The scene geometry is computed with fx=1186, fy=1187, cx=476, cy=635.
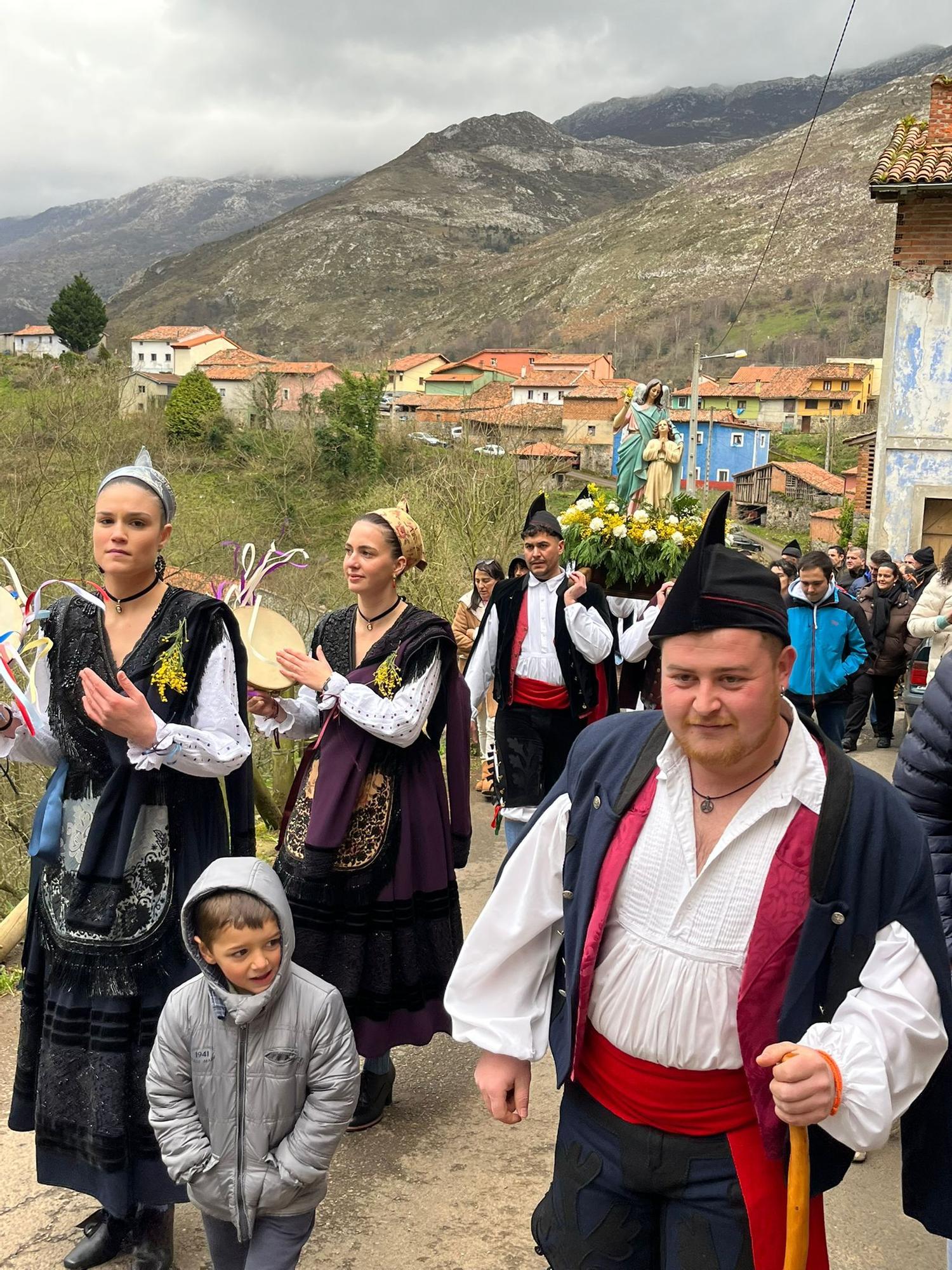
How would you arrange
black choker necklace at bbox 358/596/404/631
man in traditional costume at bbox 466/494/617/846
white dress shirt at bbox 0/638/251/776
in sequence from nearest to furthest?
white dress shirt at bbox 0/638/251/776 < black choker necklace at bbox 358/596/404/631 < man in traditional costume at bbox 466/494/617/846

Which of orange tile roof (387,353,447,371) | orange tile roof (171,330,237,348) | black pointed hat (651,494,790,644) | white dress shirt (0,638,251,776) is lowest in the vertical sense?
white dress shirt (0,638,251,776)

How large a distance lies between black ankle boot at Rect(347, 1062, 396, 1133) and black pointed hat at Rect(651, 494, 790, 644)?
2.66 metres

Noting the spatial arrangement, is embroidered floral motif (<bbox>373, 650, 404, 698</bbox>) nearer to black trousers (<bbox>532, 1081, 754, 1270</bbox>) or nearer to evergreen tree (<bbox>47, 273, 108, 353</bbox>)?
black trousers (<bbox>532, 1081, 754, 1270</bbox>)

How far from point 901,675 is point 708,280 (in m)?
104

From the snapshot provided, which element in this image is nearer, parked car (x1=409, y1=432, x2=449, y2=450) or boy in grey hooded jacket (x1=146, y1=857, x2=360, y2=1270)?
boy in grey hooded jacket (x1=146, y1=857, x2=360, y2=1270)

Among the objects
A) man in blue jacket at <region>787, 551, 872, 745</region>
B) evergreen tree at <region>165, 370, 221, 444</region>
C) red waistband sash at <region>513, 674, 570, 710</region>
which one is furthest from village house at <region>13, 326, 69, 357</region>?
red waistband sash at <region>513, 674, 570, 710</region>

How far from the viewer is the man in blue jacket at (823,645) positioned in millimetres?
8078

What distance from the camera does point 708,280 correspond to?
109 metres

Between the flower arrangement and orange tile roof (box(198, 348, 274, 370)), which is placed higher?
orange tile roof (box(198, 348, 274, 370))

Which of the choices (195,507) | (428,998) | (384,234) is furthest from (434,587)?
(384,234)

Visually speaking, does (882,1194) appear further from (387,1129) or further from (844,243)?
(844,243)

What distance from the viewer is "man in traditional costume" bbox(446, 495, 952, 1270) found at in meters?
2.08

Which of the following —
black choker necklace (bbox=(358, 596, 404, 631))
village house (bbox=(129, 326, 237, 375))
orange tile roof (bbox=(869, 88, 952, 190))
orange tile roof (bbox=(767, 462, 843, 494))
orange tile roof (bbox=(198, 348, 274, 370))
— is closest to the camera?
black choker necklace (bbox=(358, 596, 404, 631))

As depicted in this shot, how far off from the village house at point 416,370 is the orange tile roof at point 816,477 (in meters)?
37.7
